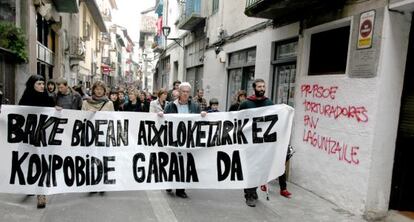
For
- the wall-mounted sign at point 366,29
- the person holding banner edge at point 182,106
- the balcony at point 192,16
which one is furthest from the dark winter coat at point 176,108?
the balcony at point 192,16

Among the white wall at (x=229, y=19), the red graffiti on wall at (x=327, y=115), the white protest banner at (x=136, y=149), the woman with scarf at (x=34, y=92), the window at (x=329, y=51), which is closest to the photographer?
the white protest banner at (x=136, y=149)

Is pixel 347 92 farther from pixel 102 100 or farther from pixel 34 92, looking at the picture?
pixel 34 92

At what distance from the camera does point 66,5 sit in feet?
56.9

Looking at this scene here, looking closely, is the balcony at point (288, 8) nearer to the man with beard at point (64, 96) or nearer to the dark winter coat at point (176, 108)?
the dark winter coat at point (176, 108)

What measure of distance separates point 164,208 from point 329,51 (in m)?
3.91

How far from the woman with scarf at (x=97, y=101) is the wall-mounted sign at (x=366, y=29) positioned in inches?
154

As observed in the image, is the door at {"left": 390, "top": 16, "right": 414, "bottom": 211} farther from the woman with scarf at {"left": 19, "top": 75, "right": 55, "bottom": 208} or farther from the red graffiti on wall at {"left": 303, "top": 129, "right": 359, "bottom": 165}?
the woman with scarf at {"left": 19, "top": 75, "right": 55, "bottom": 208}

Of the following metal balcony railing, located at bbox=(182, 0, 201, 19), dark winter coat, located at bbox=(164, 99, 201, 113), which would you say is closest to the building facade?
dark winter coat, located at bbox=(164, 99, 201, 113)

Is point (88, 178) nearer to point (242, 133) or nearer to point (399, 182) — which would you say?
point (242, 133)

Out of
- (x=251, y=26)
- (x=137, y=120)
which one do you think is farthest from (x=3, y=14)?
(x=137, y=120)

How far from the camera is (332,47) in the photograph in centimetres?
648

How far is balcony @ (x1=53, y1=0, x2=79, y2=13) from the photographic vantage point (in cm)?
1678

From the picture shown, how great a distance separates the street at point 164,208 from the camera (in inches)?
186

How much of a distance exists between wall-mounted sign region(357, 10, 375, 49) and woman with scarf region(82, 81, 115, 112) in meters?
3.92
